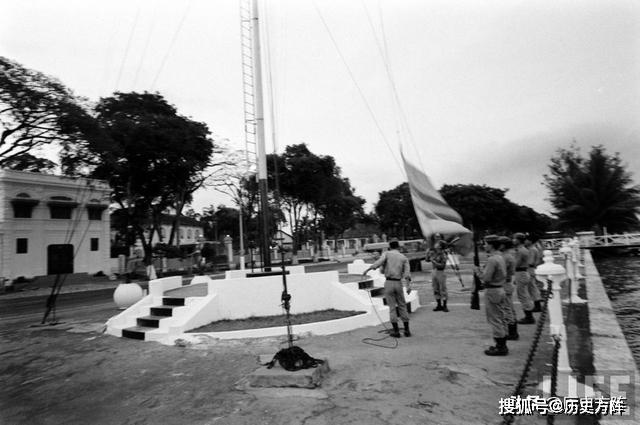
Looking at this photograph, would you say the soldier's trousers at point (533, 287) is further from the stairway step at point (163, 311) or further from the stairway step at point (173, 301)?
the stairway step at point (163, 311)

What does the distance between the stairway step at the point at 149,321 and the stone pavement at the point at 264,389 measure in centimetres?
58

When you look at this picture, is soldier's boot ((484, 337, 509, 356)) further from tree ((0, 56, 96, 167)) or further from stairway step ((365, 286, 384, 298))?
tree ((0, 56, 96, 167))

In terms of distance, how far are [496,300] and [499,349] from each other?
69 cm

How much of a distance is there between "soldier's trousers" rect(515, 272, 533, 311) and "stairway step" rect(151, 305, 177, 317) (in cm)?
755

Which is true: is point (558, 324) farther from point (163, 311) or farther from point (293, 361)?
point (163, 311)

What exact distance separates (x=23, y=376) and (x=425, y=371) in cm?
608

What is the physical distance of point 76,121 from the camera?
18344mm

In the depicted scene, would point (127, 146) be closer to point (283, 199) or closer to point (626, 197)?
point (283, 199)

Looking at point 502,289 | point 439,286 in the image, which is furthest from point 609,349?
point 439,286

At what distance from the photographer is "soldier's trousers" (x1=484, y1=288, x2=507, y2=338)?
536cm

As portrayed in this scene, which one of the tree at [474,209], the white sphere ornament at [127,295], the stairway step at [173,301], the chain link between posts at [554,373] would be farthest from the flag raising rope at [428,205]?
the tree at [474,209]

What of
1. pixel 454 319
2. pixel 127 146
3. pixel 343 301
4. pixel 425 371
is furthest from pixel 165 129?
pixel 425 371

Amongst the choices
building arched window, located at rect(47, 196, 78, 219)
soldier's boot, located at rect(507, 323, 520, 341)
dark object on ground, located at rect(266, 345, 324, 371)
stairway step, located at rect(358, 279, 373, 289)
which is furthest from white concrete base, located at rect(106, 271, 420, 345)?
building arched window, located at rect(47, 196, 78, 219)

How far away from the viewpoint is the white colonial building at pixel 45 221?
87.3 feet
